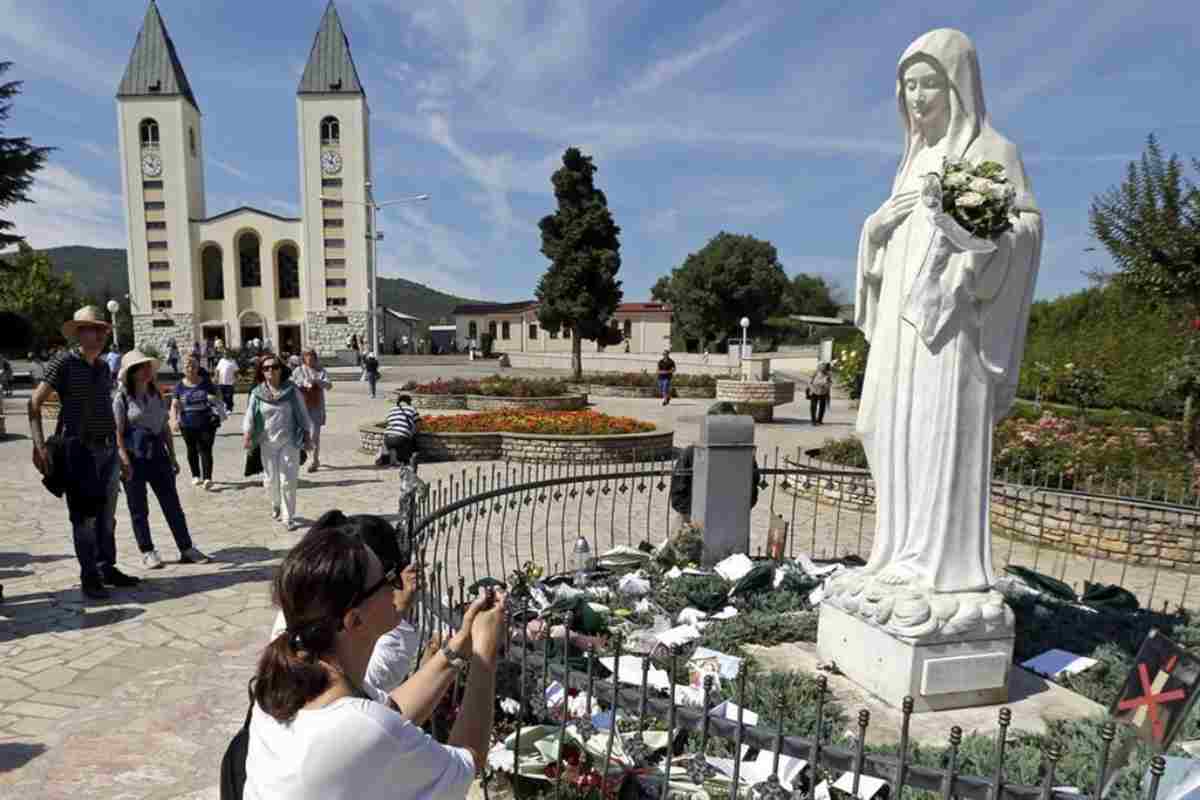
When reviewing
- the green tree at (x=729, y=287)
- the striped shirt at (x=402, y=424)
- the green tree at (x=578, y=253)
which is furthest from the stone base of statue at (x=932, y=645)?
the green tree at (x=729, y=287)

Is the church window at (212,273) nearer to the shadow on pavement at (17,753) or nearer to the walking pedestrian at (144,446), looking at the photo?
the walking pedestrian at (144,446)

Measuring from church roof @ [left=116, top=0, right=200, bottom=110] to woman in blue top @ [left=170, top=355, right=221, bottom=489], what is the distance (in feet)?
166

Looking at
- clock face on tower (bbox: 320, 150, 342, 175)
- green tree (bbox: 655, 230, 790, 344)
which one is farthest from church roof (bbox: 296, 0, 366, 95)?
green tree (bbox: 655, 230, 790, 344)

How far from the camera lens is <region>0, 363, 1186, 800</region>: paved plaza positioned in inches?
133

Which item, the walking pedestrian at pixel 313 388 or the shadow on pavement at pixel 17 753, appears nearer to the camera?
the shadow on pavement at pixel 17 753

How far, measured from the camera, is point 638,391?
26203 mm

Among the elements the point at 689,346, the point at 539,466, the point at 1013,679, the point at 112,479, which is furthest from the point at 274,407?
the point at 689,346

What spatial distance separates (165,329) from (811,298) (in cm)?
5548

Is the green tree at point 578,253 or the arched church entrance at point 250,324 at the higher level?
the green tree at point 578,253

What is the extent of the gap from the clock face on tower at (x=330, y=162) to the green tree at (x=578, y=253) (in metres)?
23.1

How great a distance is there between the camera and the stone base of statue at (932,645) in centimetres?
341

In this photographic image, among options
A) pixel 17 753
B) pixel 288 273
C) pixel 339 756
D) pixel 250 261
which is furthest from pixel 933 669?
pixel 250 261

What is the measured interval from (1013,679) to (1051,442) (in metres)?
6.78

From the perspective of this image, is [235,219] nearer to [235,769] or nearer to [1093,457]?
[1093,457]
